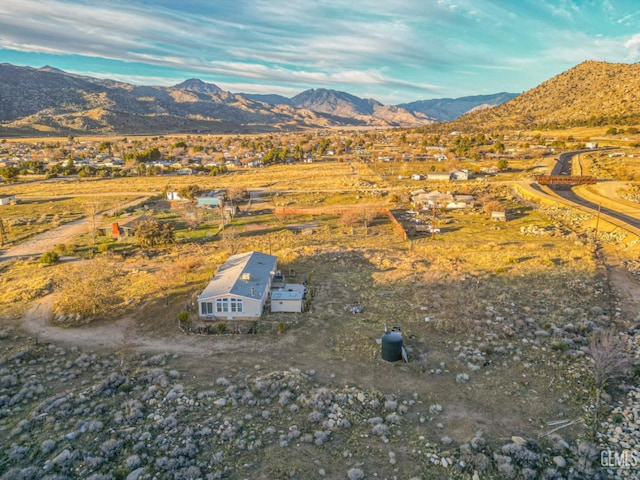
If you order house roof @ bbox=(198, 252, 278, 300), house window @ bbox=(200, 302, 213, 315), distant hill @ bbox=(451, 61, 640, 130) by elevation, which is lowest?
house window @ bbox=(200, 302, 213, 315)

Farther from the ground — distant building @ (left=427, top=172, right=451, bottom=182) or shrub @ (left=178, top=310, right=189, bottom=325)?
distant building @ (left=427, top=172, right=451, bottom=182)

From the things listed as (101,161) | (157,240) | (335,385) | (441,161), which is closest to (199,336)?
(335,385)

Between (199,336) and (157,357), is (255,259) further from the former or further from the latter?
(157,357)

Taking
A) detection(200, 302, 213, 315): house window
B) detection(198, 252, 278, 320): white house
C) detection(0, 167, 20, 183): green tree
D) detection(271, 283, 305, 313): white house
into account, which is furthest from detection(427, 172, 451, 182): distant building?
detection(0, 167, 20, 183): green tree

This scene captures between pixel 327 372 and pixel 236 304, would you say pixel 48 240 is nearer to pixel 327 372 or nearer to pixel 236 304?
pixel 236 304

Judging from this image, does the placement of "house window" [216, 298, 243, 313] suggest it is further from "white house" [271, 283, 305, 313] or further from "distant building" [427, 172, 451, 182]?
"distant building" [427, 172, 451, 182]

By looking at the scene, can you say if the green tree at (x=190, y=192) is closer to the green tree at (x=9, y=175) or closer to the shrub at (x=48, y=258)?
the shrub at (x=48, y=258)

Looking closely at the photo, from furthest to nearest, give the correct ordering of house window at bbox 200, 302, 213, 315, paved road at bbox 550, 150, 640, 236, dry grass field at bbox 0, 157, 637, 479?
paved road at bbox 550, 150, 640, 236 < house window at bbox 200, 302, 213, 315 < dry grass field at bbox 0, 157, 637, 479
